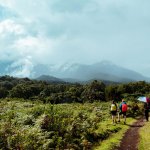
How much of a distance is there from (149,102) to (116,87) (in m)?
107

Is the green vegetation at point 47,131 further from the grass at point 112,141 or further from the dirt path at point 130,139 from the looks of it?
the dirt path at point 130,139

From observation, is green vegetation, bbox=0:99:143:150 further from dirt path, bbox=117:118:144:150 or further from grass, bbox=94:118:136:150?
dirt path, bbox=117:118:144:150

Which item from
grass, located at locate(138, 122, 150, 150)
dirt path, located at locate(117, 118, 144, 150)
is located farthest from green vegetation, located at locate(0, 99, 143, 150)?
grass, located at locate(138, 122, 150, 150)

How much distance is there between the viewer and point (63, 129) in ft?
80.3

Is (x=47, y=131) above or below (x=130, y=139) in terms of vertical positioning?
above

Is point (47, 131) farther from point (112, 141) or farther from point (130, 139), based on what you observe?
point (130, 139)

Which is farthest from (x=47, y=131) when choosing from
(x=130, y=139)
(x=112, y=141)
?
(x=130, y=139)

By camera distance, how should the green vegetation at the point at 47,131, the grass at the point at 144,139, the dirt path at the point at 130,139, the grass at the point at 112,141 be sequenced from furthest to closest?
the dirt path at the point at 130,139, the grass at the point at 144,139, the grass at the point at 112,141, the green vegetation at the point at 47,131

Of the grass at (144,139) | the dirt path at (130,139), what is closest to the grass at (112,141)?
the dirt path at (130,139)

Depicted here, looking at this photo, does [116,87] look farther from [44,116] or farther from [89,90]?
[44,116]

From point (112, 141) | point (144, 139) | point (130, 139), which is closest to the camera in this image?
point (112, 141)

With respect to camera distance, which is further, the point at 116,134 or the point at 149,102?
the point at 149,102

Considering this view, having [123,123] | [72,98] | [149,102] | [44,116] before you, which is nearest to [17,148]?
[44,116]

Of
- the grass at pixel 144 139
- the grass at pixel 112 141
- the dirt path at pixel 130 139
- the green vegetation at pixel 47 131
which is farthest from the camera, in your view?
the dirt path at pixel 130 139
